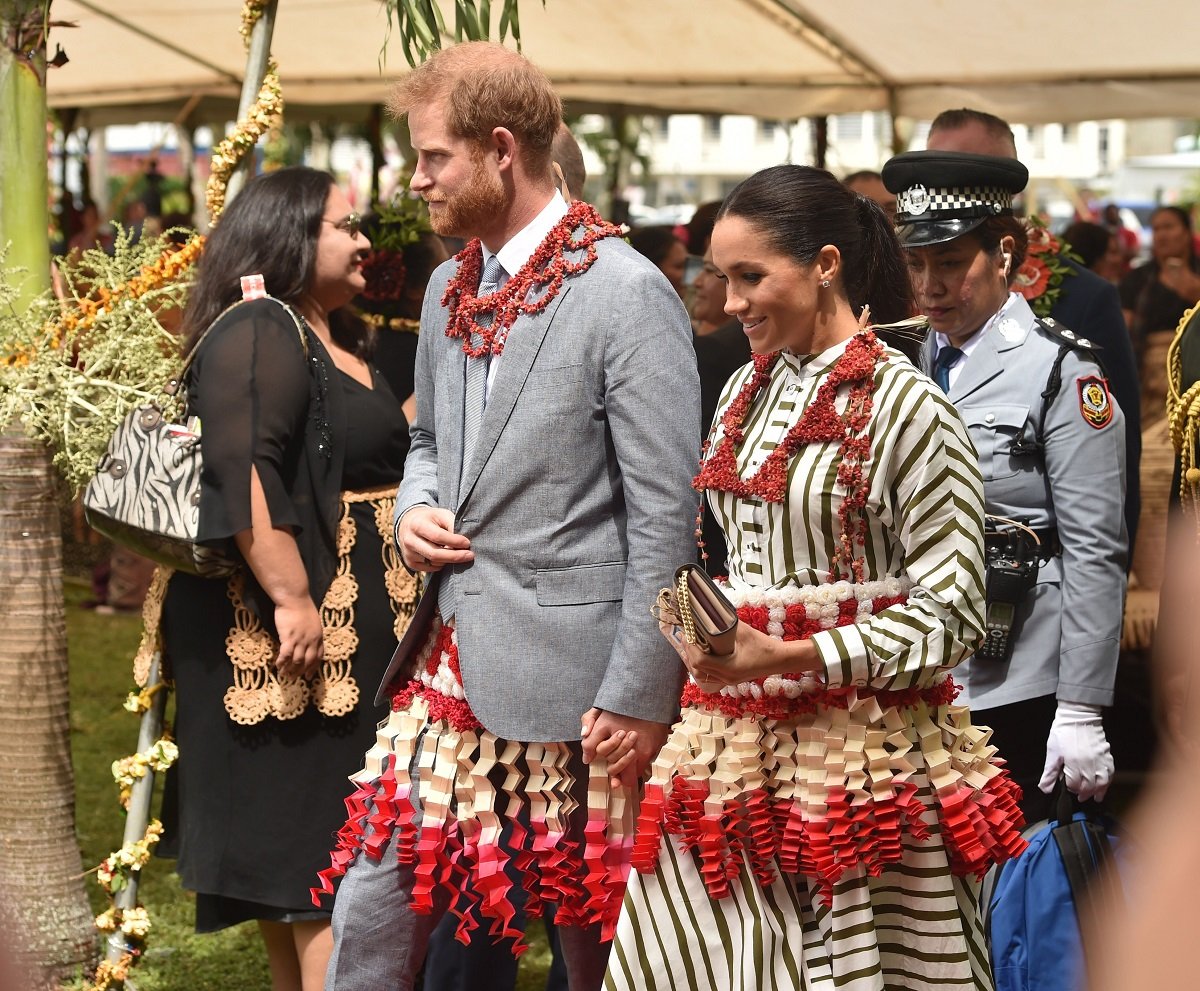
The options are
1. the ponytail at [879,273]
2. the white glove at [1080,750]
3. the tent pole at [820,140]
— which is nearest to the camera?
the ponytail at [879,273]

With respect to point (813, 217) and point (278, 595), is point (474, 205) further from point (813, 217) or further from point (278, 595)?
point (278, 595)

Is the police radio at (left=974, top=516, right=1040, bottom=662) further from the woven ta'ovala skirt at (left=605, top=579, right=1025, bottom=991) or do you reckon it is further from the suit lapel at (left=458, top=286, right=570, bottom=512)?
the suit lapel at (left=458, top=286, right=570, bottom=512)

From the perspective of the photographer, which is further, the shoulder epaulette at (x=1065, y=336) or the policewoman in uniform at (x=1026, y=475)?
the shoulder epaulette at (x=1065, y=336)

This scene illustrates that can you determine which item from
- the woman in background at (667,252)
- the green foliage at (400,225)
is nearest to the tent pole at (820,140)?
the woman in background at (667,252)

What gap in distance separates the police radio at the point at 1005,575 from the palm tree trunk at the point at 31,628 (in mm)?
2356

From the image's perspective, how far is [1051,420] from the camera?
3338 millimetres

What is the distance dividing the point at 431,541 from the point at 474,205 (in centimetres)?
64

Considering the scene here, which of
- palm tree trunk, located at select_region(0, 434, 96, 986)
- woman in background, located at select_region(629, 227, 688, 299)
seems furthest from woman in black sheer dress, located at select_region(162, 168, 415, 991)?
woman in background, located at select_region(629, 227, 688, 299)

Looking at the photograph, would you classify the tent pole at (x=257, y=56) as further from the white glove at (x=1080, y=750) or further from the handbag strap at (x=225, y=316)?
the white glove at (x=1080, y=750)

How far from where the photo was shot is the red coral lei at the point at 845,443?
8.45ft

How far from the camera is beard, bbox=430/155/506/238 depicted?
9.73 feet

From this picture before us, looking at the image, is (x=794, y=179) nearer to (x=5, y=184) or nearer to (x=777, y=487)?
(x=777, y=487)

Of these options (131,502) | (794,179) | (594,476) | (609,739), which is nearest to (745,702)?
(609,739)

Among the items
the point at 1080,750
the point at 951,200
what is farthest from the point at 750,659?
the point at 951,200
